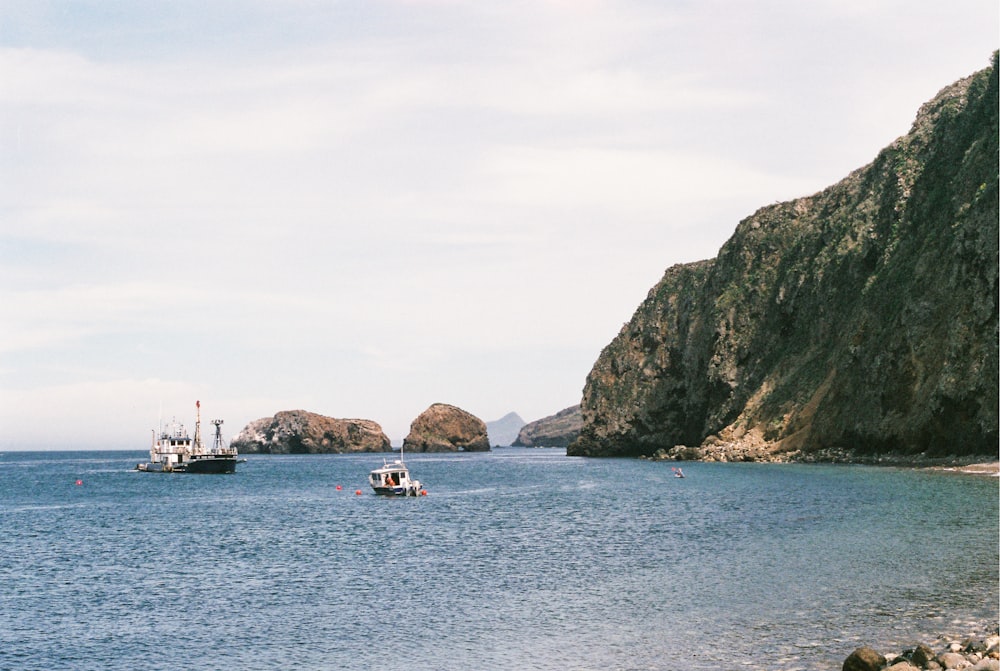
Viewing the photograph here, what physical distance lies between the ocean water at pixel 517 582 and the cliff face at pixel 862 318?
2410cm

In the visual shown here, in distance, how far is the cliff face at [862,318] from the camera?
353 ft

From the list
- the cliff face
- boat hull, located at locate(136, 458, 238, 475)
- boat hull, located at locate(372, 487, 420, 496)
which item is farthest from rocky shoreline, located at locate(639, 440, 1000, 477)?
boat hull, located at locate(136, 458, 238, 475)

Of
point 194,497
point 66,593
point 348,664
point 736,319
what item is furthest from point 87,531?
point 736,319

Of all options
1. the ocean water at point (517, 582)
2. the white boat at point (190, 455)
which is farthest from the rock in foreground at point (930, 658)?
A: the white boat at point (190, 455)

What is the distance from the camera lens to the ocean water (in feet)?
106

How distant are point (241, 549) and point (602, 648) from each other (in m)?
35.8

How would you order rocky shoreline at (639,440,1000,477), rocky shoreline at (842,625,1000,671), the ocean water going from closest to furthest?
rocky shoreline at (842,625,1000,671), the ocean water, rocky shoreline at (639,440,1000,477)

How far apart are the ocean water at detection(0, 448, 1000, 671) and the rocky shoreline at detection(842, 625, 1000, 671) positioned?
2.12 meters

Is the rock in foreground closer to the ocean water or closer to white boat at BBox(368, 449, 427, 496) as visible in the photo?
the ocean water

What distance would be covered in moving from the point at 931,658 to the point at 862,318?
11544cm

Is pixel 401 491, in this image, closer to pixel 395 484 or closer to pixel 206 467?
pixel 395 484

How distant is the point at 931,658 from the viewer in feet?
84.3

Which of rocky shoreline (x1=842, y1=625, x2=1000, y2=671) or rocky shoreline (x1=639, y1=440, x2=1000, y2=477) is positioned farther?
rocky shoreline (x1=639, y1=440, x2=1000, y2=477)

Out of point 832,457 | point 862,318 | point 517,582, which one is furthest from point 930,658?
point 862,318
